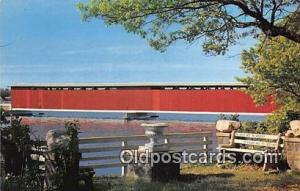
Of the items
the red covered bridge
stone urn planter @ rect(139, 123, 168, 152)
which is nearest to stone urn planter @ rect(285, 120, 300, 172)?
stone urn planter @ rect(139, 123, 168, 152)

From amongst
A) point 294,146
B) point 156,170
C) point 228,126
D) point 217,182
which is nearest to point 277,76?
point 228,126

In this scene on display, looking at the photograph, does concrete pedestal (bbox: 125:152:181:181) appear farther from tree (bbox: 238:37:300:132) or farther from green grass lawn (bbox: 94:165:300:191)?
tree (bbox: 238:37:300:132)

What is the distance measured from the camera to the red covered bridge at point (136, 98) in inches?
1473

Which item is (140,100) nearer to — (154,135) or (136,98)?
(136,98)

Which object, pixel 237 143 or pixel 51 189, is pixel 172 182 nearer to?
pixel 51 189

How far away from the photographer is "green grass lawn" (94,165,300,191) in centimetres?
1069

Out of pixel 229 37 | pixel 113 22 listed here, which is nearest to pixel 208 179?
pixel 229 37

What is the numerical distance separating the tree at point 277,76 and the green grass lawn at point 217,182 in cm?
275

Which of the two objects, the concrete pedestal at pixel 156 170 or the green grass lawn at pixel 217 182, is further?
the concrete pedestal at pixel 156 170

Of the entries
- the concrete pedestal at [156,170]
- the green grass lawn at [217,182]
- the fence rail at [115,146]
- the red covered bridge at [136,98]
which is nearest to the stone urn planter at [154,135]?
the concrete pedestal at [156,170]

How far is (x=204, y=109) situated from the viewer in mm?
39438

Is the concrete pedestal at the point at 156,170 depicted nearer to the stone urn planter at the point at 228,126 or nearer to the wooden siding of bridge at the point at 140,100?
the stone urn planter at the point at 228,126

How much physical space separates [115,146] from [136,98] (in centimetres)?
2846

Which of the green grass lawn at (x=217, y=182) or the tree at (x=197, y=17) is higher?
the tree at (x=197, y=17)
